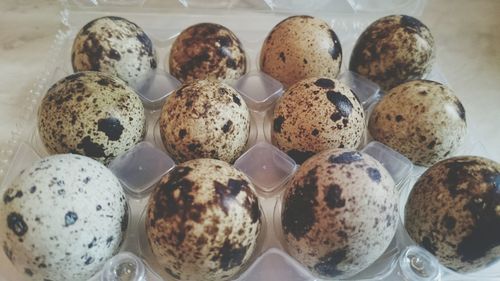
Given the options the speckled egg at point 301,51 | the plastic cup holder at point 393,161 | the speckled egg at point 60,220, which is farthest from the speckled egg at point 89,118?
the plastic cup holder at point 393,161

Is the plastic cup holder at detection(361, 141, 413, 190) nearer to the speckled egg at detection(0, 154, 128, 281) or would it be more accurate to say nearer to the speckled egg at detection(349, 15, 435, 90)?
the speckled egg at detection(349, 15, 435, 90)

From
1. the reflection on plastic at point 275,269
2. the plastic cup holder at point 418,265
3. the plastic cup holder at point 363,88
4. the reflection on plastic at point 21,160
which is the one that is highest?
the plastic cup holder at point 363,88

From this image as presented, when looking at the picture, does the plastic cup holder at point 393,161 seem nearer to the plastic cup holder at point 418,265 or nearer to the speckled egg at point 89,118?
the plastic cup holder at point 418,265

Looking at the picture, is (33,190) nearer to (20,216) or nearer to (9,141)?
(20,216)

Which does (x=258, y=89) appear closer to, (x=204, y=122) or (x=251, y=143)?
(x=251, y=143)

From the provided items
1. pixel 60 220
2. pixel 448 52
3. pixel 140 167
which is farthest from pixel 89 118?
pixel 448 52

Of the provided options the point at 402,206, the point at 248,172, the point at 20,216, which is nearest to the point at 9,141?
the point at 20,216
